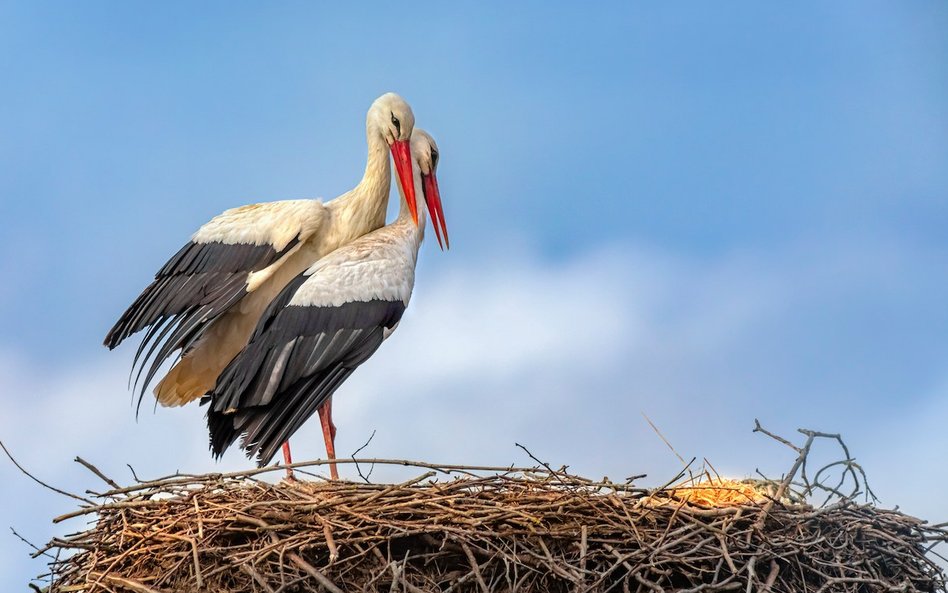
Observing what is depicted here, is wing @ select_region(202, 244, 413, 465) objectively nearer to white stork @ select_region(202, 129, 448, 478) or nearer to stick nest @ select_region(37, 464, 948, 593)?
white stork @ select_region(202, 129, 448, 478)

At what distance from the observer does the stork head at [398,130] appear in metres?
5.75

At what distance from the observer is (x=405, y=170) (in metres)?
5.76

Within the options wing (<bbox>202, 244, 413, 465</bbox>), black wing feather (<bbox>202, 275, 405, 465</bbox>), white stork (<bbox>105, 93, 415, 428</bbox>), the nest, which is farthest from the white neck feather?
the nest

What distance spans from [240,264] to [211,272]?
0.16m

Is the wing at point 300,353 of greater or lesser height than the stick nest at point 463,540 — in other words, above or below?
above

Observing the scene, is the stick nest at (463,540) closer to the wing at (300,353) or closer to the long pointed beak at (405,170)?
the wing at (300,353)

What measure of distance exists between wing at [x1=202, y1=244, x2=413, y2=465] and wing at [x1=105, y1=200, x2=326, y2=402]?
26cm

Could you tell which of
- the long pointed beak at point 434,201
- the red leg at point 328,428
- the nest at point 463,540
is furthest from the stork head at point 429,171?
the nest at point 463,540

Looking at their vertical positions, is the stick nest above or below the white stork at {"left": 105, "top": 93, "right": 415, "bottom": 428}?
below

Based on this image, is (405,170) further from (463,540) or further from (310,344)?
(463,540)

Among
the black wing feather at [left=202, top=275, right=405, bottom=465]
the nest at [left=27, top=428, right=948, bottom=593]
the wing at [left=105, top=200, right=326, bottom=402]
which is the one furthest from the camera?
the wing at [left=105, top=200, right=326, bottom=402]

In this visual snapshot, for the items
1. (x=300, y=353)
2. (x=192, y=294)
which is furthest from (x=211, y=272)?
(x=300, y=353)

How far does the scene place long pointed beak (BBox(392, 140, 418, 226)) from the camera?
575 cm

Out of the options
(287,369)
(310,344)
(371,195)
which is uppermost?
(371,195)
